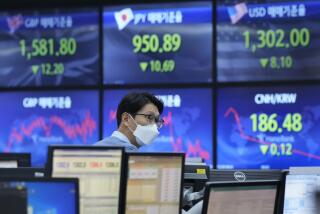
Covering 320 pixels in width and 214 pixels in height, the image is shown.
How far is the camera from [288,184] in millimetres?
2926

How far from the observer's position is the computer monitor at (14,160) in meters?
3.43

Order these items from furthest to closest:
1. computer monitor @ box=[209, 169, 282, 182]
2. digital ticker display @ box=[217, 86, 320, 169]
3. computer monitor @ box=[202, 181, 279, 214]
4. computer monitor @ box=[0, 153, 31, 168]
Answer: digital ticker display @ box=[217, 86, 320, 169] → computer monitor @ box=[0, 153, 31, 168] → computer monitor @ box=[209, 169, 282, 182] → computer monitor @ box=[202, 181, 279, 214]

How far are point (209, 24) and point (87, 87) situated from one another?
51.3 inches

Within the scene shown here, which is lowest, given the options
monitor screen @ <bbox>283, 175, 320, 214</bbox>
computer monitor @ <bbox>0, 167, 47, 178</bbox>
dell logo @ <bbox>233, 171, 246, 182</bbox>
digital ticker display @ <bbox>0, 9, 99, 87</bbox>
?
monitor screen @ <bbox>283, 175, 320, 214</bbox>

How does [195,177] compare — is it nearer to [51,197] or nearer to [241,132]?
[51,197]

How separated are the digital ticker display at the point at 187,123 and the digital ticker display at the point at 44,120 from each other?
0.67 meters

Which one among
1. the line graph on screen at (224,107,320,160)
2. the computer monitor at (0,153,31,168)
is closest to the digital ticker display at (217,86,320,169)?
the line graph on screen at (224,107,320,160)

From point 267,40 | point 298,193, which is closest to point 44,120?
point 267,40

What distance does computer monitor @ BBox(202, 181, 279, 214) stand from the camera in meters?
2.36

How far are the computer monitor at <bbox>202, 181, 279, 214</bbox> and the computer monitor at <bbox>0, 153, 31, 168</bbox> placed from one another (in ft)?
4.73

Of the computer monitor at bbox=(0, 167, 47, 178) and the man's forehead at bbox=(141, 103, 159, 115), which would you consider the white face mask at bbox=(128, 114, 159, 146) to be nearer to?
the man's forehead at bbox=(141, 103, 159, 115)

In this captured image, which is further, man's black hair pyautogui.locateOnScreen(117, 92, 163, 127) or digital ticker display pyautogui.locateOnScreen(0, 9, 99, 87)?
digital ticker display pyautogui.locateOnScreen(0, 9, 99, 87)

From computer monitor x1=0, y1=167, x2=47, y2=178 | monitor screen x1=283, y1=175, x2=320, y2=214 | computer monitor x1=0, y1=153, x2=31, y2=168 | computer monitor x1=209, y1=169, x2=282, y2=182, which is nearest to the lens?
computer monitor x1=0, y1=167, x2=47, y2=178

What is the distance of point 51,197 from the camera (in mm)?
2260
